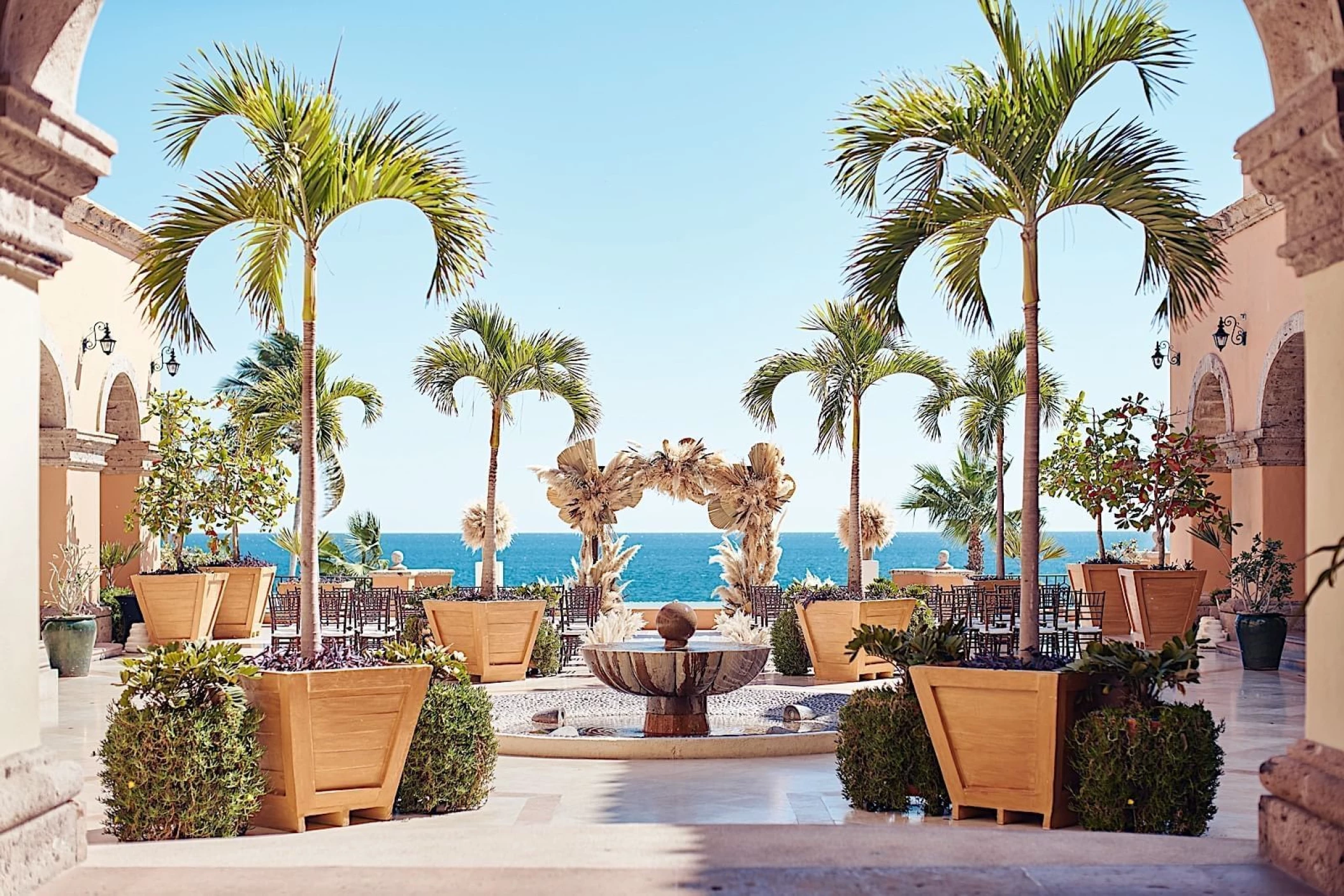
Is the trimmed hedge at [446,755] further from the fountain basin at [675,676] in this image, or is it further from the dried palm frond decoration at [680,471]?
the dried palm frond decoration at [680,471]

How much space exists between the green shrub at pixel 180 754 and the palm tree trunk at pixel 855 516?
9.03 metres

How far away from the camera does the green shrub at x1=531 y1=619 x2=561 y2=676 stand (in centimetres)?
1401

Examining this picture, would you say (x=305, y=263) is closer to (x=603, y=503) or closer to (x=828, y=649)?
(x=828, y=649)

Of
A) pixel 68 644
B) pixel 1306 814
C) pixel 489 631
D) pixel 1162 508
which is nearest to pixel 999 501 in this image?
pixel 1162 508

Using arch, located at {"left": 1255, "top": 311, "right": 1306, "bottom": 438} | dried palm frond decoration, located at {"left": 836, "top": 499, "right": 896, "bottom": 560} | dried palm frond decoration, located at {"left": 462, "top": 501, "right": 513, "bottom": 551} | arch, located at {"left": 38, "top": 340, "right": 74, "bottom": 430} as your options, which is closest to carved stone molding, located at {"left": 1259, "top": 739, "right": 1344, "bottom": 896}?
arch, located at {"left": 1255, "top": 311, "right": 1306, "bottom": 438}

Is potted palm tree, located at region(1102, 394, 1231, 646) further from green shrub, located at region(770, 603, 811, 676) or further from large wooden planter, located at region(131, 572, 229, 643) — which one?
large wooden planter, located at region(131, 572, 229, 643)

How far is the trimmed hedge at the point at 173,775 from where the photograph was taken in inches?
237

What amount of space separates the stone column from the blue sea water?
54.5 metres

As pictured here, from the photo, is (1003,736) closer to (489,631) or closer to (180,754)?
(180,754)

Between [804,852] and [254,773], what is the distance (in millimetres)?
2914

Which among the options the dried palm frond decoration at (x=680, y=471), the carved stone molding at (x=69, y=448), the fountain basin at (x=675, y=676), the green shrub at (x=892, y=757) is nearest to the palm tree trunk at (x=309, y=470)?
the green shrub at (x=892, y=757)

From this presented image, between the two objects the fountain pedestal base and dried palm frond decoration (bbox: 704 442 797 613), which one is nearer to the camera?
the fountain pedestal base

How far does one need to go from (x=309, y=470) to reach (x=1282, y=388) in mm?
12856

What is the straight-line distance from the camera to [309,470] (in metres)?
7.28
